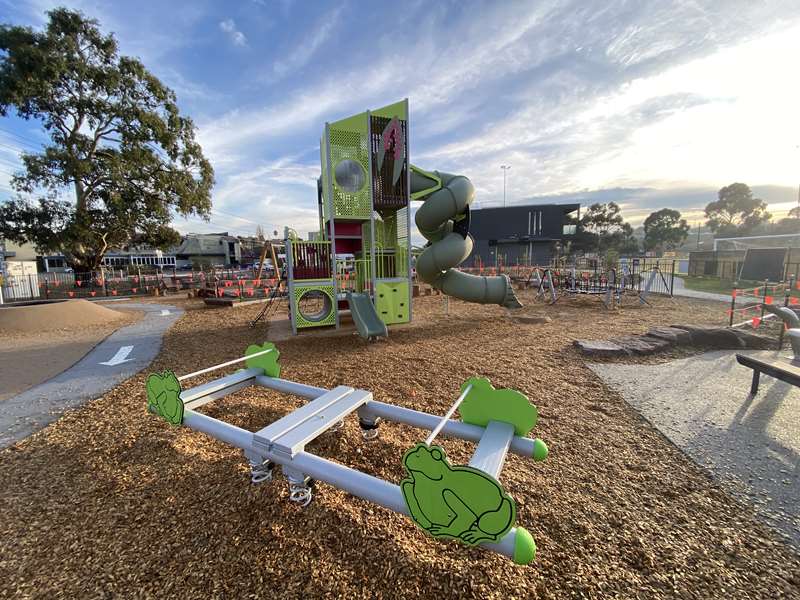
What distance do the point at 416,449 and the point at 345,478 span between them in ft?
1.92

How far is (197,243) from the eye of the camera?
210ft

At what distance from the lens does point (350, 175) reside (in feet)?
27.2

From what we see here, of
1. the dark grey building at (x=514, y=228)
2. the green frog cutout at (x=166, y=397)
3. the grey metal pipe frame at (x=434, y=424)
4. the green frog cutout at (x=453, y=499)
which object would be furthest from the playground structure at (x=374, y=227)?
the dark grey building at (x=514, y=228)

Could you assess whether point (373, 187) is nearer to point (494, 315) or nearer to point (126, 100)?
point (494, 315)

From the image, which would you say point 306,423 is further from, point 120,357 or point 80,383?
point 120,357

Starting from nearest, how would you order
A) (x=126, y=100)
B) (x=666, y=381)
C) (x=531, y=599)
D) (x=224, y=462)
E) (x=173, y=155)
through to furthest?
(x=531, y=599) → (x=224, y=462) → (x=666, y=381) → (x=126, y=100) → (x=173, y=155)

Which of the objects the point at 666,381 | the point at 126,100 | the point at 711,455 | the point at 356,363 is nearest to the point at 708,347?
the point at 666,381

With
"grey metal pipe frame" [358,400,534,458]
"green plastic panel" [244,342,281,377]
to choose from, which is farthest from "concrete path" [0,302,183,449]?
"grey metal pipe frame" [358,400,534,458]

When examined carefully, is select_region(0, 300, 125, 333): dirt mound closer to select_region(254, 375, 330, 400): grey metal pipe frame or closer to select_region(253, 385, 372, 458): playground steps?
select_region(254, 375, 330, 400): grey metal pipe frame

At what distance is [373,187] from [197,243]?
68.5m

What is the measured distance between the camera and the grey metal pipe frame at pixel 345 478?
5.13 ft

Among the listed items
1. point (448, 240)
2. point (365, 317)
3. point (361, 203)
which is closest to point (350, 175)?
point (361, 203)

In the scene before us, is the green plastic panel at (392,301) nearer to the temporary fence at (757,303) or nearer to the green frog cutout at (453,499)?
the green frog cutout at (453,499)

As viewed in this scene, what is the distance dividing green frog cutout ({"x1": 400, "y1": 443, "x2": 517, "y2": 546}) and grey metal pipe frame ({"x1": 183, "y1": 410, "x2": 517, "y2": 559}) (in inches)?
3.6
